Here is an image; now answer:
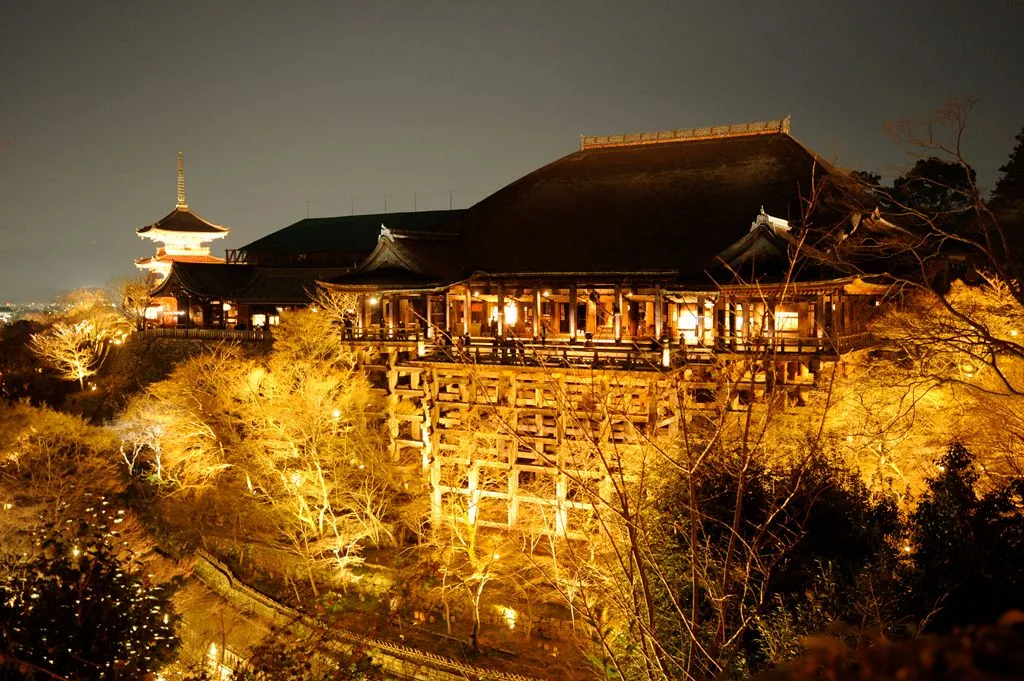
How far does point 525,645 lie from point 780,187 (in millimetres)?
14089

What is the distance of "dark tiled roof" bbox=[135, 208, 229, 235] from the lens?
148 feet

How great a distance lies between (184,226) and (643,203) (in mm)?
34391

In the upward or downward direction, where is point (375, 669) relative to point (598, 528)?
downward

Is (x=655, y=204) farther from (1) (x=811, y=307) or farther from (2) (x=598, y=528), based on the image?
(2) (x=598, y=528)

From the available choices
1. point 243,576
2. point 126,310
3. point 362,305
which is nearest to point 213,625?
point 243,576

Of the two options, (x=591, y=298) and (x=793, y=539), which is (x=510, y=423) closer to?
(x=591, y=298)

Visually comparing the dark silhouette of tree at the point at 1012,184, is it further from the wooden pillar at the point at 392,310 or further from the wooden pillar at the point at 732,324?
the wooden pillar at the point at 392,310

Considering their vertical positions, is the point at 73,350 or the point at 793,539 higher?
the point at 73,350

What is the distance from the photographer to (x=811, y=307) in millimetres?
18938

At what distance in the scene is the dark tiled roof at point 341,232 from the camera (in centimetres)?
3619

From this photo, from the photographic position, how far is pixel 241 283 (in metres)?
35.8

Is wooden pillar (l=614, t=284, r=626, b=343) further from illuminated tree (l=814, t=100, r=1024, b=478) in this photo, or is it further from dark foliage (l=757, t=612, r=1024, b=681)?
dark foliage (l=757, t=612, r=1024, b=681)

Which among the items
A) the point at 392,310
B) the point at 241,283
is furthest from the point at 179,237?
the point at 392,310

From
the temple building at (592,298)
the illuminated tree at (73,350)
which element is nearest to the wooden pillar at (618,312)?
the temple building at (592,298)
